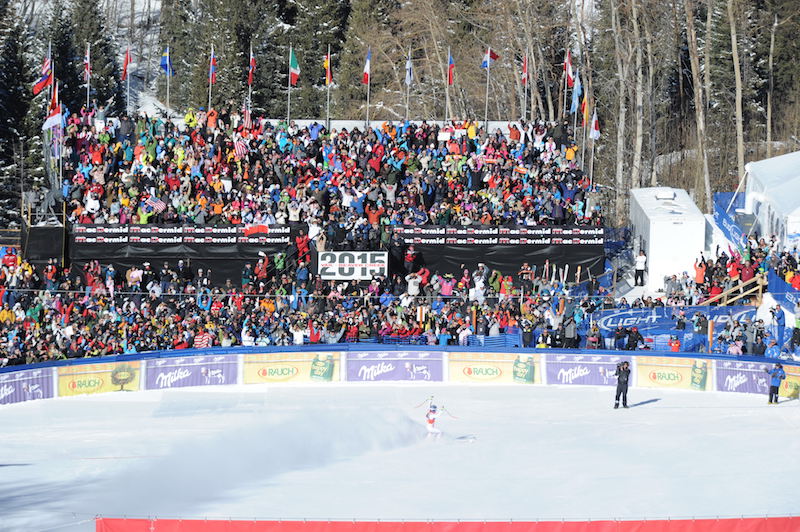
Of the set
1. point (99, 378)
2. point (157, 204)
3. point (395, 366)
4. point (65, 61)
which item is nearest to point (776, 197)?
point (395, 366)

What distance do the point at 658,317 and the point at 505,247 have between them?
6.66 m

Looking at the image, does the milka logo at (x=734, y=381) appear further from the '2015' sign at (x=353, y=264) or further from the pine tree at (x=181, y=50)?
the pine tree at (x=181, y=50)

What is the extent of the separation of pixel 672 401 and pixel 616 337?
319 centimetres

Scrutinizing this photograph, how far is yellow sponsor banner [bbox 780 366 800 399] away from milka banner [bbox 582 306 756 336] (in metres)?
3.28

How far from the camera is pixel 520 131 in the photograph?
46.0 meters

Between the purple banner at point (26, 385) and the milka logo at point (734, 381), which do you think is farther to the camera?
the milka logo at point (734, 381)

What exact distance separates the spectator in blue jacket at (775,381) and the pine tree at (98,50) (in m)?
48.8

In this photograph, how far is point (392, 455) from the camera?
87.8 ft

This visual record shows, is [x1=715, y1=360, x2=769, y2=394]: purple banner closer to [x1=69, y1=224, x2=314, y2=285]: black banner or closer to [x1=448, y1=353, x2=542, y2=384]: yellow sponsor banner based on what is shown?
[x1=448, y1=353, x2=542, y2=384]: yellow sponsor banner

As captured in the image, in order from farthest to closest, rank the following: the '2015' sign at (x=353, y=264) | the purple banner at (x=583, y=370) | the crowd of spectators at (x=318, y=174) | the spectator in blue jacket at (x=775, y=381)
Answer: the crowd of spectators at (x=318, y=174), the '2015' sign at (x=353, y=264), the purple banner at (x=583, y=370), the spectator in blue jacket at (x=775, y=381)

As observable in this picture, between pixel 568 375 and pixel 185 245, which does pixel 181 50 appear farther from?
pixel 568 375

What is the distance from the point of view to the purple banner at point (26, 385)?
31.3 m

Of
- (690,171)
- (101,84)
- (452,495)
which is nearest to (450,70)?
(690,171)

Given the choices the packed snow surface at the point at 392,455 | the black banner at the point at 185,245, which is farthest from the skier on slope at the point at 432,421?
the black banner at the point at 185,245
